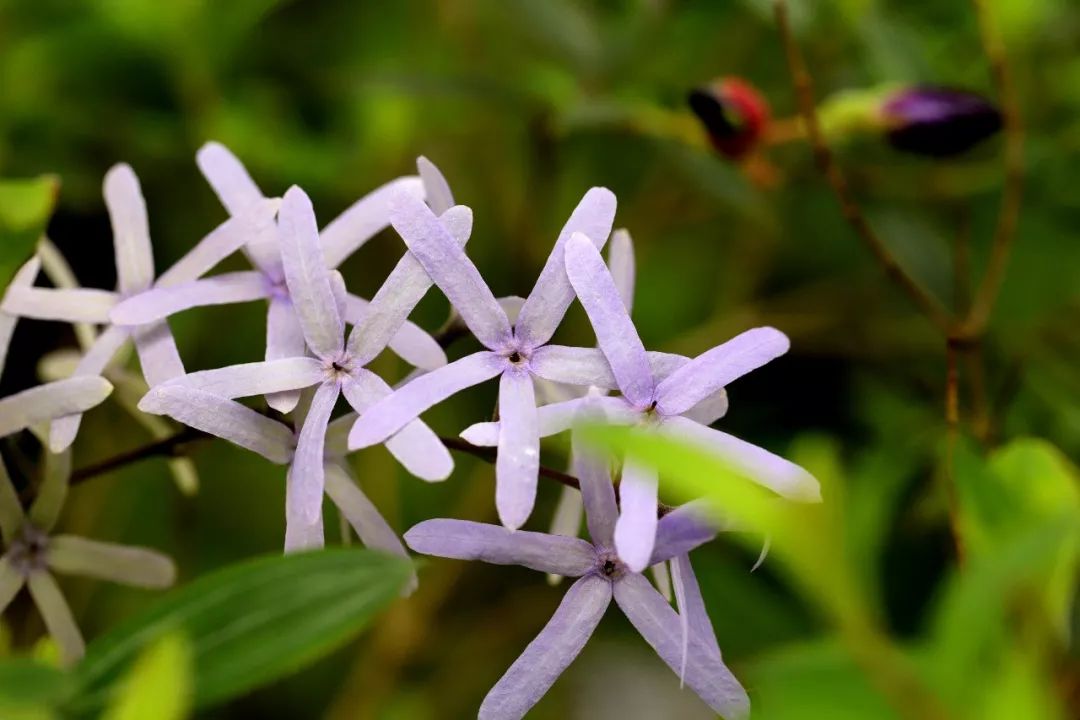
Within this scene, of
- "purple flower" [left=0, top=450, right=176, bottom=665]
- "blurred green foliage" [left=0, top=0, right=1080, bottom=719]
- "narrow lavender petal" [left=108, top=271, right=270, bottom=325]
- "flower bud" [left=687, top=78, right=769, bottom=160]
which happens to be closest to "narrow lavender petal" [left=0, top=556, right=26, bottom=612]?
"purple flower" [left=0, top=450, right=176, bottom=665]

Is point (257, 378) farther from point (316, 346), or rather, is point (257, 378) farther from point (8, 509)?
point (8, 509)

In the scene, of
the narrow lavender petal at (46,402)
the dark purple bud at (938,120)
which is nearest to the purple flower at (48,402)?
the narrow lavender petal at (46,402)

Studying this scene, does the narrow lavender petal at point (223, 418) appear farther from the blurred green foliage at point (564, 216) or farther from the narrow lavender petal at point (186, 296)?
the blurred green foliage at point (564, 216)

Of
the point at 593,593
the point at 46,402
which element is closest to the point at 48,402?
the point at 46,402

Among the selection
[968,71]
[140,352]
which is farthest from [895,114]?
[140,352]

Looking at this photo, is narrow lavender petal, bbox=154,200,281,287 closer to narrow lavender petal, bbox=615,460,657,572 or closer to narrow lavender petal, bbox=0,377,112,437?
narrow lavender petal, bbox=0,377,112,437

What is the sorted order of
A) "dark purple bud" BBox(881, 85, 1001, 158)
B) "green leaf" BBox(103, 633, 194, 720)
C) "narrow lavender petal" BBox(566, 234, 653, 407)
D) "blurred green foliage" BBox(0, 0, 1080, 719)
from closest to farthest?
"green leaf" BBox(103, 633, 194, 720) → "narrow lavender petal" BBox(566, 234, 653, 407) → "dark purple bud" BBox(881, 85, 1001, 158) → "blurred green foliage" BBox(0, 0, 1080, 719)
